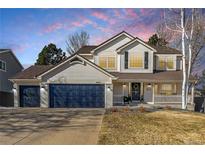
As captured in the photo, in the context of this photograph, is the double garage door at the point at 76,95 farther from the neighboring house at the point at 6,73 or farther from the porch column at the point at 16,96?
the neighboring house at the point at 6,73

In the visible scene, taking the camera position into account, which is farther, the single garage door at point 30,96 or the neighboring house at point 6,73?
the neighboring house at point 6,73

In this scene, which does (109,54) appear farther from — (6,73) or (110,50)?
(6,73)

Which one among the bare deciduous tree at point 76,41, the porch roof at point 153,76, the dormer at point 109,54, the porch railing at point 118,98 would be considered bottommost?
the porch railing at point 118,98

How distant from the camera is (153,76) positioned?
29.1 metres

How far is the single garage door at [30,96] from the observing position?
90.0 ft

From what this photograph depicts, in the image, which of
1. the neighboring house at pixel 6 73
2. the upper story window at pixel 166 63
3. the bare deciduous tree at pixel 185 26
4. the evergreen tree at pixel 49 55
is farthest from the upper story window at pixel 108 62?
the evergreen tree at pixel 49 55

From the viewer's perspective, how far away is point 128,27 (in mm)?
34750

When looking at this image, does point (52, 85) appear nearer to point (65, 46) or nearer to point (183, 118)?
point (183, 118)

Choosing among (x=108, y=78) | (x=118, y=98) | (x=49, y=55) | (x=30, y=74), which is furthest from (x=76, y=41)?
(x=108, y=78)

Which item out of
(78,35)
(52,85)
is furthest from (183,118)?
(78,35)

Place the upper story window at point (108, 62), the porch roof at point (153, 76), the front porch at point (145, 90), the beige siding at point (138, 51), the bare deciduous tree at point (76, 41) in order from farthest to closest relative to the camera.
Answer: the bare deciduous tree at point (76, 41) < the upper story window at point (108, 62) < the beige siding at point (138, 51) < the front porch at point (145, 90) < the porch roof at point (153, 76)

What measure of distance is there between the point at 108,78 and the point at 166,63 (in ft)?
23.1

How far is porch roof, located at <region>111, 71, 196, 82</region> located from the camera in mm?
28183

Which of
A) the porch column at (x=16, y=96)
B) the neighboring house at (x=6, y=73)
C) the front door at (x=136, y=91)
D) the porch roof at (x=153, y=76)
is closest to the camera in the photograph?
the porch column at (x=16, y=96)
